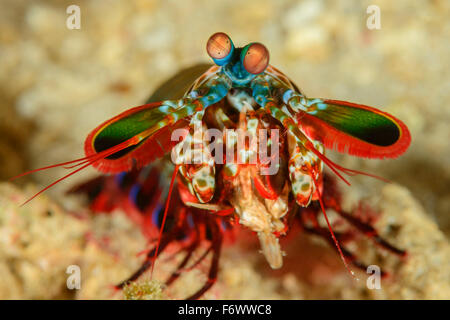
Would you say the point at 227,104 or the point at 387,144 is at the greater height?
the point at 227,104

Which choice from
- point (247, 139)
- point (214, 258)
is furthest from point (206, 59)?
point (247, 139)

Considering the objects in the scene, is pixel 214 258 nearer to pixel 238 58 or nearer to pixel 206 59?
pixel 238 58

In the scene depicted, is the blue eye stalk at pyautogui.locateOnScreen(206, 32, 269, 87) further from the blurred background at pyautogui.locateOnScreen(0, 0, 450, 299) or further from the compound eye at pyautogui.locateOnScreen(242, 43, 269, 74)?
the blurred background at pyautogui.locateOnScreen(0, 0, 450, 299)

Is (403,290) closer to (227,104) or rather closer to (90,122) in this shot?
(227,104)

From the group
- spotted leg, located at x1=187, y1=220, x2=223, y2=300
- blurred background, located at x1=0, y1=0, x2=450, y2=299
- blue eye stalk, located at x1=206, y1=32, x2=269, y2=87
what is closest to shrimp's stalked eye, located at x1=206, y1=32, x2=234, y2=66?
blue eye stalk, located at x1=206, y1=32, x2=269, y2=87

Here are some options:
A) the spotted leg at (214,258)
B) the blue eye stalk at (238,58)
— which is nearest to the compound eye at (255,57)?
the blue eye stalk at (238,58)

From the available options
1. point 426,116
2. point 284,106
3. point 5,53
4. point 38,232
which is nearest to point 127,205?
point 38,232
